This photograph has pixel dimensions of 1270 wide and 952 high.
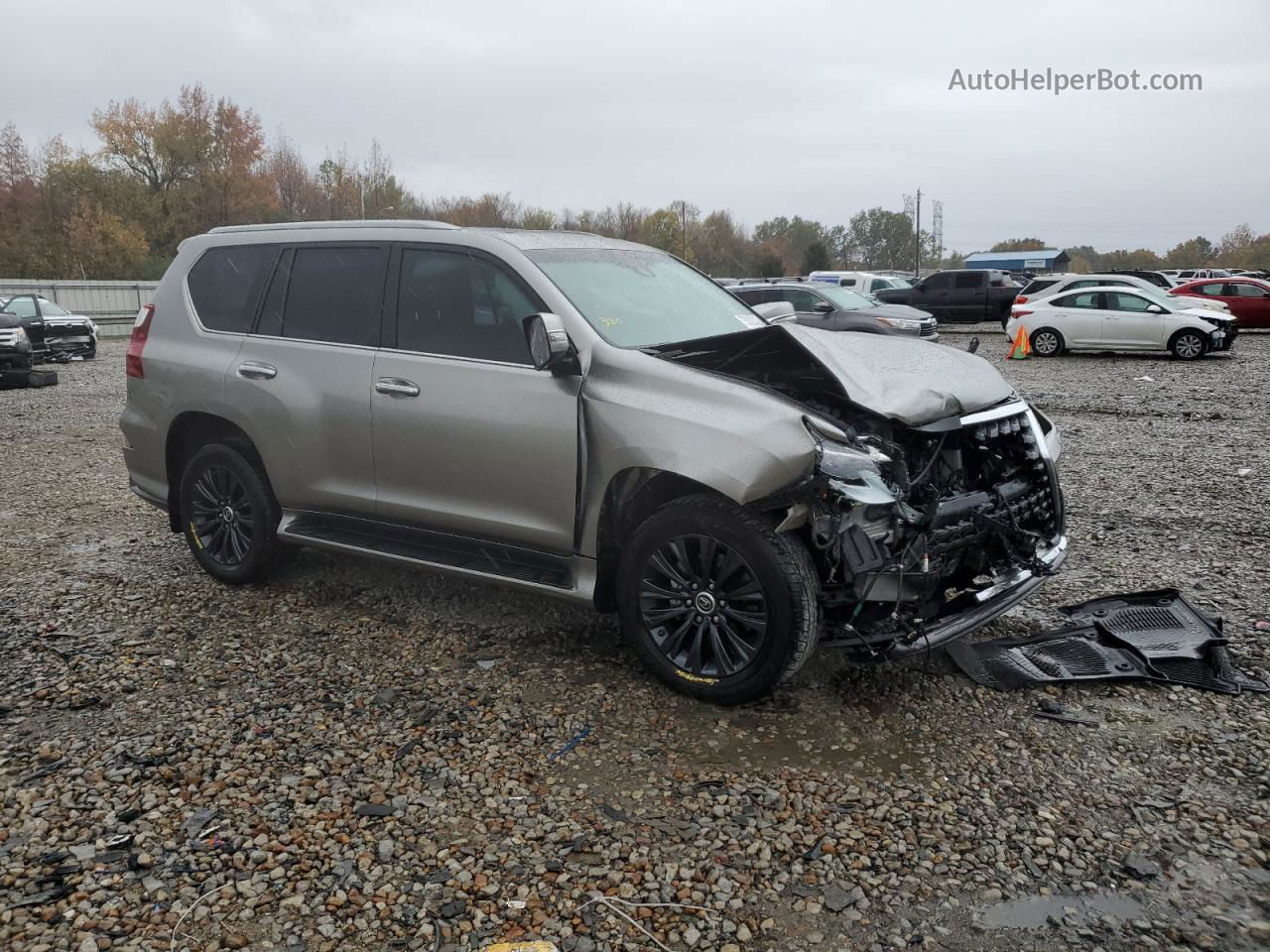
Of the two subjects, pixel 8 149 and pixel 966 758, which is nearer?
pixel 966 758

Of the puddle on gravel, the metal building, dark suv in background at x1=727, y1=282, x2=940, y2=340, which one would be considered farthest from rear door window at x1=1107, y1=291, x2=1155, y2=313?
the metal building

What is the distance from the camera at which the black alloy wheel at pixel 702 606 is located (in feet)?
12.7

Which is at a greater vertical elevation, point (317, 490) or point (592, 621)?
point (317, 490)

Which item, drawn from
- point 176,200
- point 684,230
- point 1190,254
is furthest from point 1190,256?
point 176,200

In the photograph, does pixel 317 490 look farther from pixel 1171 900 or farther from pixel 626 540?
pixel 1171 900

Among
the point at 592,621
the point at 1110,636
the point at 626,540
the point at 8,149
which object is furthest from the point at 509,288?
the point at 8,149

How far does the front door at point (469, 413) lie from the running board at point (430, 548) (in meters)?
0.06

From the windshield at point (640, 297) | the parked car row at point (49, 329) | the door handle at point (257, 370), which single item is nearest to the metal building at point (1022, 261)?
the parked car row at point (49, 329)

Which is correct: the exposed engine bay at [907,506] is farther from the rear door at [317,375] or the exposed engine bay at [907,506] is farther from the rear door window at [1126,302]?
the rear door window at [1126,302]

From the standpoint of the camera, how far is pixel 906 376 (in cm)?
429

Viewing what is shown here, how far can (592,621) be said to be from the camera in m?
5.08

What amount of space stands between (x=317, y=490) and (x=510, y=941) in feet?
9.65

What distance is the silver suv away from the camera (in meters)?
3.78

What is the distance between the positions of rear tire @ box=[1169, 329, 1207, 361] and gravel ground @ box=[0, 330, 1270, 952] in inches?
594
